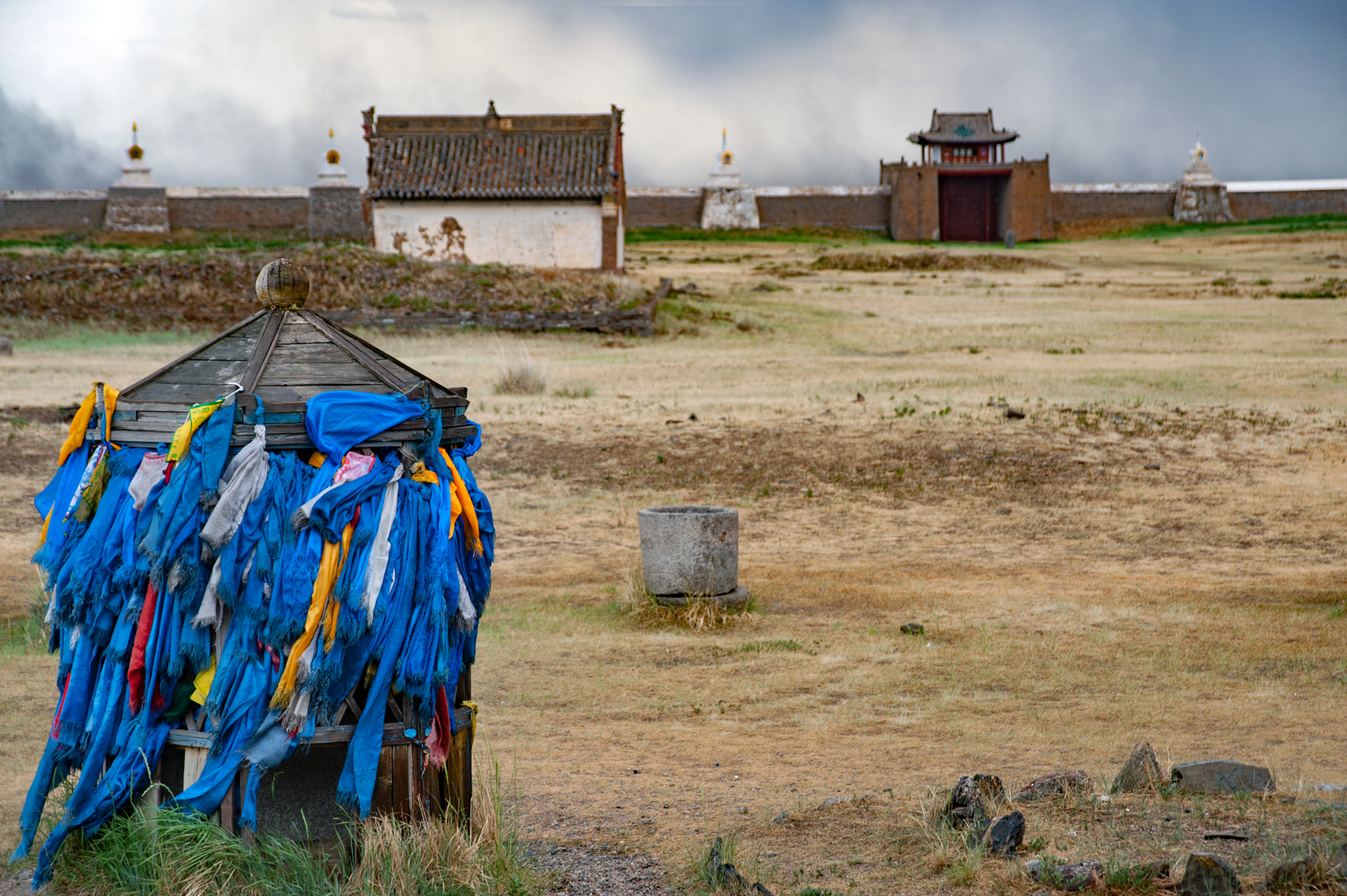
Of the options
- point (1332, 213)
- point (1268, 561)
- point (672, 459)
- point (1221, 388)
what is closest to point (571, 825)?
point (1268, 561)

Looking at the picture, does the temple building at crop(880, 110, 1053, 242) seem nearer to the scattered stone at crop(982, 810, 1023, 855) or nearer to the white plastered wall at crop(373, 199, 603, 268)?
the white plastered wall at crop(373, 199, 603, 268)

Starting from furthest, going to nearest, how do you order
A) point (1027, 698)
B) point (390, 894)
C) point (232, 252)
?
point (232, 252), point (1027, 698), point (390, 894)

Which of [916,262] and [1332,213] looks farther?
[1332,213]

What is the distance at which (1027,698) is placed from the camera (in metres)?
6.79

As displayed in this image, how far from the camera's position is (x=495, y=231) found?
29.2m

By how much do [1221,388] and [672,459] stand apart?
8450 mm

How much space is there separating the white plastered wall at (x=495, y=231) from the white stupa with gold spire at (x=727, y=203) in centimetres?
2199

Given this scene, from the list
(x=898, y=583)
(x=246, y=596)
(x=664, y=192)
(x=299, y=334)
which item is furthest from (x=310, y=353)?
(x=664, y=192)

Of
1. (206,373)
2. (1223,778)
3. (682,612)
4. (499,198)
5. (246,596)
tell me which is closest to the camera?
(246,596)

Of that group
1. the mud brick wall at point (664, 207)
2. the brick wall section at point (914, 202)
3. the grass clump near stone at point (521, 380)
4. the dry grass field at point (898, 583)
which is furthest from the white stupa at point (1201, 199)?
the grass clump near stone at point (521, 380)

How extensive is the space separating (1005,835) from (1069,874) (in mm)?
298

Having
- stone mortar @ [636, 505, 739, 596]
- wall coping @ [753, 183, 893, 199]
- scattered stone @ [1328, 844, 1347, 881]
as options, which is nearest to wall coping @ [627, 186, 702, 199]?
wall coping @ [753, 183, 893, 199]

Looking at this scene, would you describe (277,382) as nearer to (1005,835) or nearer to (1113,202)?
(1005,835)

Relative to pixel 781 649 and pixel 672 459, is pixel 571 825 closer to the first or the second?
pixel 781 649
